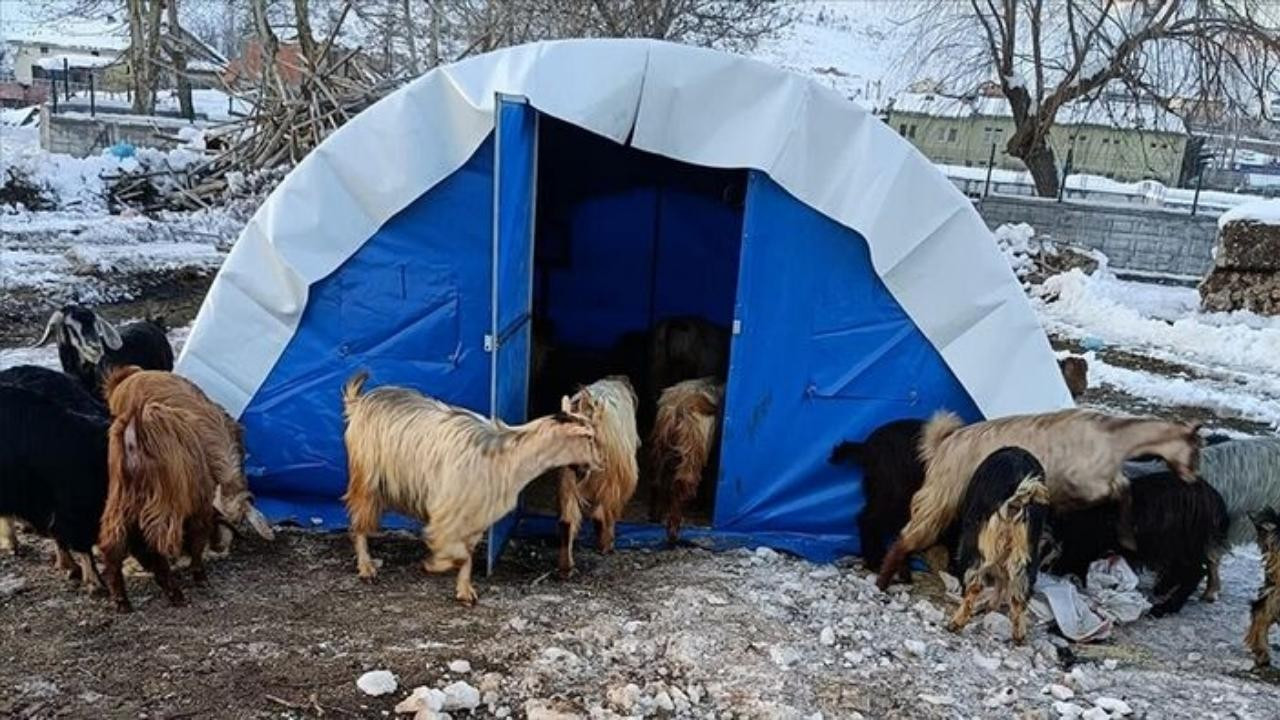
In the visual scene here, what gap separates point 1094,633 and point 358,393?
3.85 m

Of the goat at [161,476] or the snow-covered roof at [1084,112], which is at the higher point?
the snow-covered roof at [1084,112]

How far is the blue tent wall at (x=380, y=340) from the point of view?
5523 mm

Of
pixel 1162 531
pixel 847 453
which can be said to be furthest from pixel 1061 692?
pixel 847 453

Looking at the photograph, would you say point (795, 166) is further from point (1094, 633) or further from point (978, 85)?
point (978, 85)

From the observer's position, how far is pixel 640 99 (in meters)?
5.31

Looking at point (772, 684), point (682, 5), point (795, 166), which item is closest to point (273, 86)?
point (682, 5)

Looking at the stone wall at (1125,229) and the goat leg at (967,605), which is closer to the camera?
the goat leg at (967,605)

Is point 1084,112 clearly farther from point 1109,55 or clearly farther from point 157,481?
point 157,481

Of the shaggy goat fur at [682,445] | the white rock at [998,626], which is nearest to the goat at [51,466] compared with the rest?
the shaggy goat fur at [682,445]

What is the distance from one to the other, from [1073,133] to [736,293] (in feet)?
64.9

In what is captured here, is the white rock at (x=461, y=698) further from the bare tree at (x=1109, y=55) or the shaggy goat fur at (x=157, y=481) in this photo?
the bare tree at (x=1109, y=55)

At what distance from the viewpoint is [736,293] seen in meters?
5.67

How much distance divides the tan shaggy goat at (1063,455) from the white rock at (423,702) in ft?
8.25

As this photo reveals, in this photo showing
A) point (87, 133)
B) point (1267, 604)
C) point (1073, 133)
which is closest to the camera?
point (1267, 604)
